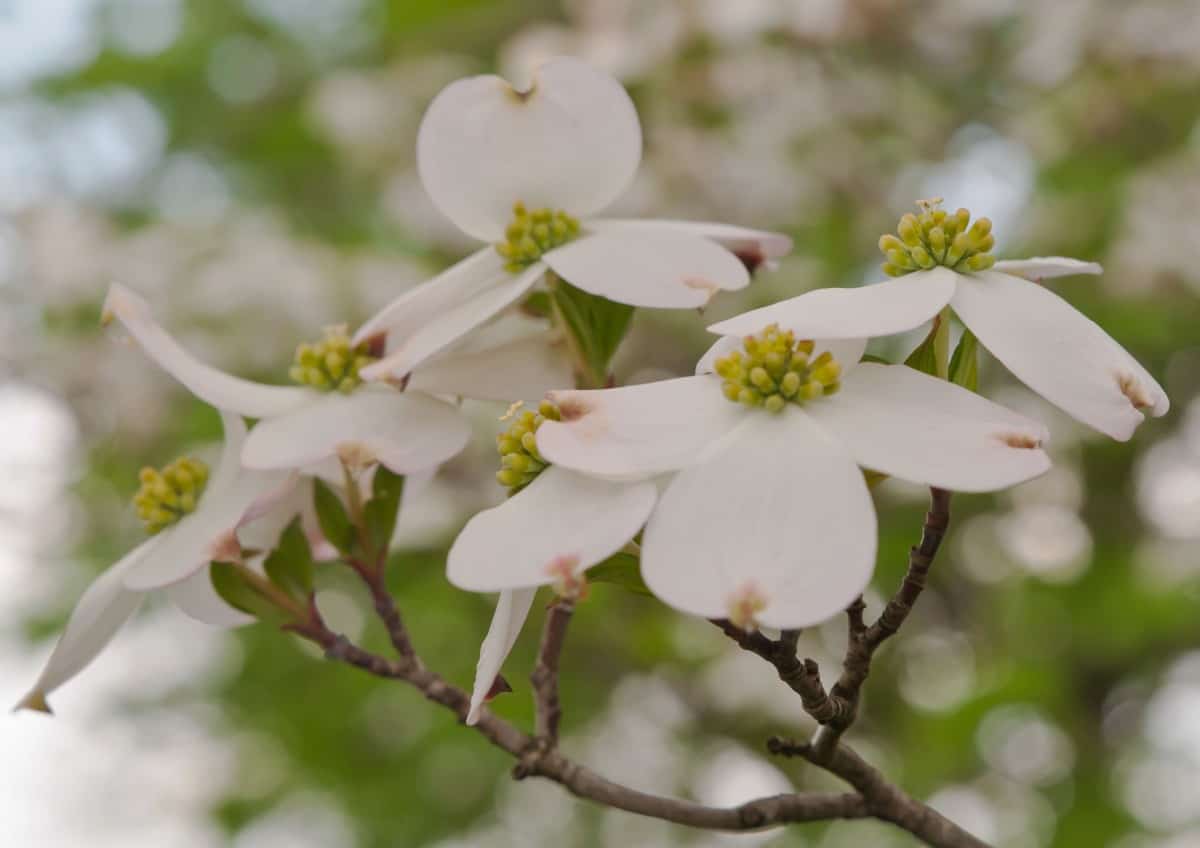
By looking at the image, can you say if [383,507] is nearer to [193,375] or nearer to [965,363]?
[193,375]

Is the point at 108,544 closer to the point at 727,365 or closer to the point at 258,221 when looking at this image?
the point at 258,221

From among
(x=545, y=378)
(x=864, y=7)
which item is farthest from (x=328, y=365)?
(x=864, y=7)

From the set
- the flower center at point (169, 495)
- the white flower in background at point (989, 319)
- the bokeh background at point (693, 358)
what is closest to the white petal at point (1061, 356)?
the white flower in background at point (989, 319)

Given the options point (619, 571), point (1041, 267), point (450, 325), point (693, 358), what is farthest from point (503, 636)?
point (693, 358)

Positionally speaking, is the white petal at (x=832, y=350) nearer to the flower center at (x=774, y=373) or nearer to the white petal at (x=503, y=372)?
the flower center at (x=774, y=373)

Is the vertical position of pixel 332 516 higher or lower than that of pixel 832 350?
lower
